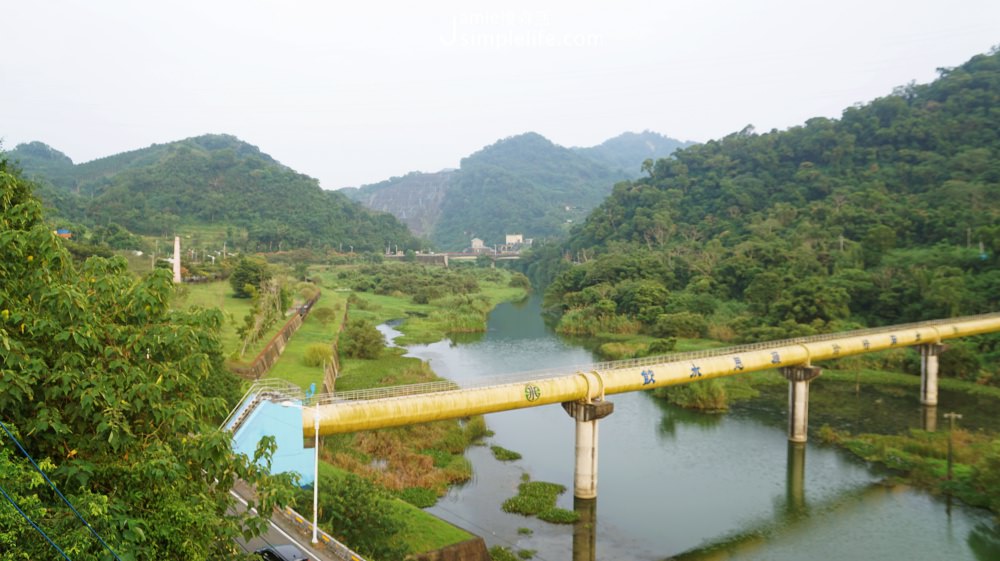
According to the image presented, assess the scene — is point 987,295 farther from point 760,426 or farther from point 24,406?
point 24,406

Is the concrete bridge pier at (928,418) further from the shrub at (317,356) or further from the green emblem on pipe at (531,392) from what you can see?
the shrub at (317,356)

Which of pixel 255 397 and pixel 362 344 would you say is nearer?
pixel 255 397

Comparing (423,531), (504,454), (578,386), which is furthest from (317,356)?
(423,531)

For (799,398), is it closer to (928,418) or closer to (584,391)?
(928,418)

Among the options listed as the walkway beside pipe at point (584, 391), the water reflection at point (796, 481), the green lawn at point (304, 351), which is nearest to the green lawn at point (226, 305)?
the green lawn at point (304, 351)

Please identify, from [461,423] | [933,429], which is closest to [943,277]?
[933,429]

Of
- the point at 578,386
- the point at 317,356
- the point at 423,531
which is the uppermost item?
the point at 578,386
